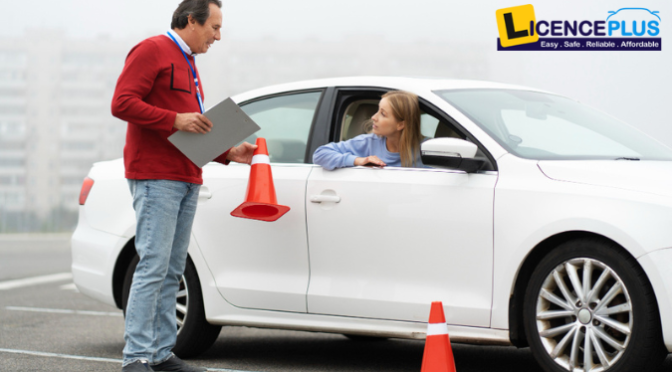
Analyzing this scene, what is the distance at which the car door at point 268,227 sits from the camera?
483 cm

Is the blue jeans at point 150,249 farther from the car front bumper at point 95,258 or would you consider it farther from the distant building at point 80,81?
the distant building at point 80,81

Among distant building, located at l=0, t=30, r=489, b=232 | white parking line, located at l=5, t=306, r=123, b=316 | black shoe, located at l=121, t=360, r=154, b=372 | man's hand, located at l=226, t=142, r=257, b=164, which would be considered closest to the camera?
black shoe, located at l=121, t=360, r=154, b=372

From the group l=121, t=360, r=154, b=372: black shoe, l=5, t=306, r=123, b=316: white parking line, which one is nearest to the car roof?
l=121, t=360, r=154, b=372: black shoe

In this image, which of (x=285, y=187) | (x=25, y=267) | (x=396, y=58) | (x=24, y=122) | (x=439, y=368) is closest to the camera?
(x=439, y=368)

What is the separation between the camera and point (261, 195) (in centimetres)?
467

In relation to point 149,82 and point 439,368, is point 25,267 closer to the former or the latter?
point 149,82

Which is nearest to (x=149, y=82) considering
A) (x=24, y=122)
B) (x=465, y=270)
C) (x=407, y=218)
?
(x=407, y=218)

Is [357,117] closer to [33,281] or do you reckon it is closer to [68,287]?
[68,287]

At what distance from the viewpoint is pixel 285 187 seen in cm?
486

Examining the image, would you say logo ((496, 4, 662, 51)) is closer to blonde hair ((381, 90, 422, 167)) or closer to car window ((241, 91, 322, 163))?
car window ((241, 91, 322, 163))

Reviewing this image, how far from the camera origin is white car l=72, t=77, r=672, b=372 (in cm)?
385

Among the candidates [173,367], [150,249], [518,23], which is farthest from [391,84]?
[518,23]

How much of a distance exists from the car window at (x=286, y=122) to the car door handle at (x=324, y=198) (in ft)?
1.03

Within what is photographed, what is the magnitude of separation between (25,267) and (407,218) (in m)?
9.93
